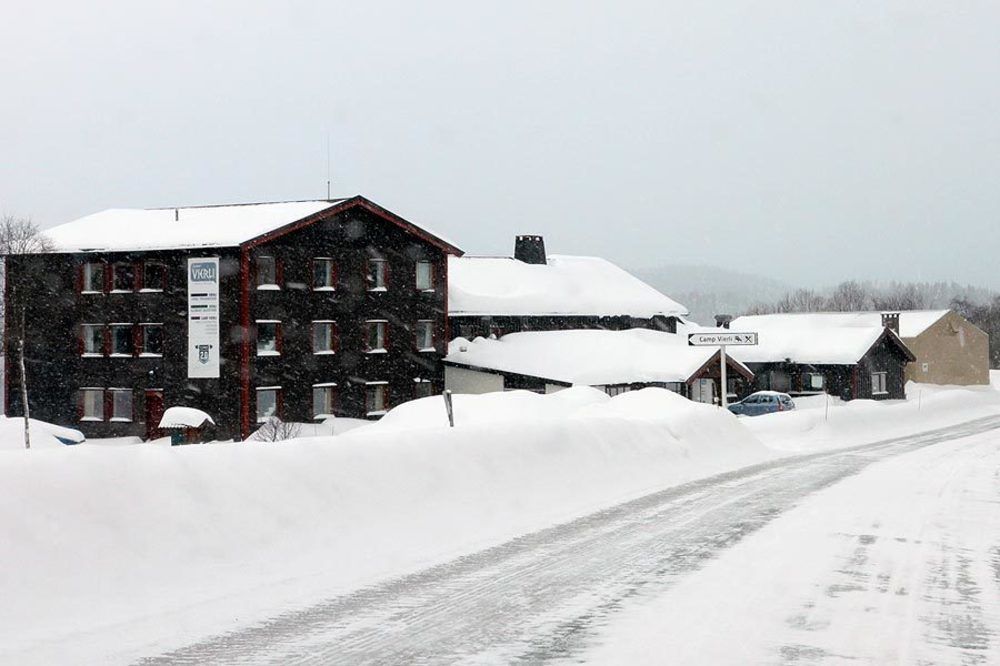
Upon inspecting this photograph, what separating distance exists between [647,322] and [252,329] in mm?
26594

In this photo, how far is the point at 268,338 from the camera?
47281 millimetres

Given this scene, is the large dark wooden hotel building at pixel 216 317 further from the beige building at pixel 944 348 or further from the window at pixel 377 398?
the beige building at pixel 944 348

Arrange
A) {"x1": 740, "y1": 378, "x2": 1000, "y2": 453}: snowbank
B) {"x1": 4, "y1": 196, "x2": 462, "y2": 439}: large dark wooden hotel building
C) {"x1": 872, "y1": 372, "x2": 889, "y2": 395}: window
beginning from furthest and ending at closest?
{"x1": 872, "y1": 372, "x2": 889, "y2": 395}: window
{"x1": 4, "y1": 196, "x2": 462, "y2": 439}: large dark wooden hotel building
{"x1": 740, "y1": 378, "x2": 1000, "y2": 453}: snowbank

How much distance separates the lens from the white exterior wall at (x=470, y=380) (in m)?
54.7

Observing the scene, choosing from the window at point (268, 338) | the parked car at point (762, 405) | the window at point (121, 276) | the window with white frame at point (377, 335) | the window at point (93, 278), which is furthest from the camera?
the window with white frame at point (377, 335)

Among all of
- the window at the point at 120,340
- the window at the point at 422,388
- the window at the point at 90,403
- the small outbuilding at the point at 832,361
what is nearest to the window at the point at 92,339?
the window at the point at 120,340

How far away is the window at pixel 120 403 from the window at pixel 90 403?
2.54 feet

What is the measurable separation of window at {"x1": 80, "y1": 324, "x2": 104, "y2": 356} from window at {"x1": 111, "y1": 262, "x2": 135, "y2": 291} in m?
1.89

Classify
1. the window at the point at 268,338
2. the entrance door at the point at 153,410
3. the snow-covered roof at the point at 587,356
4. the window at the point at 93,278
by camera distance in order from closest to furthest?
the window at the point at 268,338, the entrance door at the point at 153,410, the window at the point at 93,278, the snow-covered roof at the point at 587,356

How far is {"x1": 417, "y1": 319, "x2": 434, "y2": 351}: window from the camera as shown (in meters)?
53.8

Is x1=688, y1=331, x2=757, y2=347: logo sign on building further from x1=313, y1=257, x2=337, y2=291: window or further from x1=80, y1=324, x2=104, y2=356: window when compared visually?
x1=80, y1=324, x2=104, y2=356: window

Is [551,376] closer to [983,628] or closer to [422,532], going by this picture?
[422,532]

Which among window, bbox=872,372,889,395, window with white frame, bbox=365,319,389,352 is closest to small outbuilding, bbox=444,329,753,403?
window with white frame, bbox=365,319,389,352

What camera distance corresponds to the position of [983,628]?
817cm
